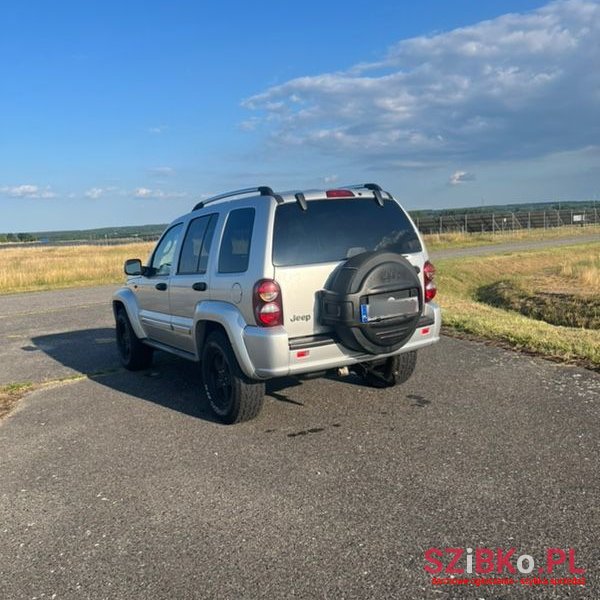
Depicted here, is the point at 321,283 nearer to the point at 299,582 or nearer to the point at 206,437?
the point at 206,437

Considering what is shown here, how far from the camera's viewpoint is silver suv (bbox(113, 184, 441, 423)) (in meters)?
4.68

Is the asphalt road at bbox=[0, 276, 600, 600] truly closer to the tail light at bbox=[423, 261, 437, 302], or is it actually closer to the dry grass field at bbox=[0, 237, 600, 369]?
the tail light at bbox=[423, 261, 437, 302]

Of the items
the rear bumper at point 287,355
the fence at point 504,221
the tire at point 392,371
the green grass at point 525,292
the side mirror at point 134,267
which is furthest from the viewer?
the fence at point 504,221

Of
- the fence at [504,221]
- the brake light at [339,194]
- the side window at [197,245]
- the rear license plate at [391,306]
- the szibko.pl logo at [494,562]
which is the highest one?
→ the fence at [504,221]

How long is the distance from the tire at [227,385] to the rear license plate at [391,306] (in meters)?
1.16

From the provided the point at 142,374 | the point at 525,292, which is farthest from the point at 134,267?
the point at 525,292

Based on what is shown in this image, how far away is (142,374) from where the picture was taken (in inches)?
297

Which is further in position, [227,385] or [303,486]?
[227,385]

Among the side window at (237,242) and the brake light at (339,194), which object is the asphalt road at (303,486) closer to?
the side window at (237,242)

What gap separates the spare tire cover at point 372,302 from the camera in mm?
4676

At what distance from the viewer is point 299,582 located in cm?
286

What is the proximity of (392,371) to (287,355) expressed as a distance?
166 centimetres

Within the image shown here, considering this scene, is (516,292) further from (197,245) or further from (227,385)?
(227,385)

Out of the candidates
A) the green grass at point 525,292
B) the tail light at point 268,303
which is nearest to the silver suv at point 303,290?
the tail light at point 268,303
